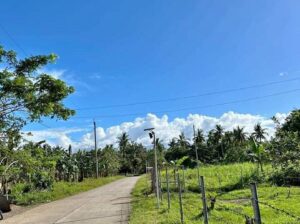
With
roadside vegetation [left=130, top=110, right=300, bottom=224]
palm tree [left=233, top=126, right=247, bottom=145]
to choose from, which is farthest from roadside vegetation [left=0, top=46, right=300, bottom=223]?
palm tree [left=233, top=126, right=247, bottom=145]

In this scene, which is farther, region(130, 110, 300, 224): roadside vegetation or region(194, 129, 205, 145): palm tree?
region(194, 129, 205, 145): palm tree

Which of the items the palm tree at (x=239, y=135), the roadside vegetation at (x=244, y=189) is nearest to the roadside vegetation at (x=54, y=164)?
the roadside vegetation at (x=244, y=189)

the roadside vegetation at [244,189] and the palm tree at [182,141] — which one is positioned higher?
the palm tree at [182,141]

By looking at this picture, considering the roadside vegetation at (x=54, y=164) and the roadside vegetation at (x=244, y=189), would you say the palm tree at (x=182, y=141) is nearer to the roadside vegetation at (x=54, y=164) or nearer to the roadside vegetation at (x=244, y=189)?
the roadside vegetation at (x=244, y=189)

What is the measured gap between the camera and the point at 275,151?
2436 centimetres

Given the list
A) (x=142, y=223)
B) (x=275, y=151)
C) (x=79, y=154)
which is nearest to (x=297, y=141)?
(x=275, y=151)

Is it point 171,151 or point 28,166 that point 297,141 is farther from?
point 171,151

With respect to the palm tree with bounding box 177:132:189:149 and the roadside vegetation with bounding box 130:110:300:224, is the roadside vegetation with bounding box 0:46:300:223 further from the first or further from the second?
the palm tree with bounding box 177:132:189:149

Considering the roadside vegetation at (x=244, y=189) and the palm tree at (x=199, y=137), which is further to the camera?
the palm tree at (x=199, y=137)

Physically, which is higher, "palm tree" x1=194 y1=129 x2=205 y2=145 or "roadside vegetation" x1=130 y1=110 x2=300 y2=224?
"palm tree" x1=194 y1=129 x2=205 y2=145

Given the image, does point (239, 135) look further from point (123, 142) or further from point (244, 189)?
point (244, 189)

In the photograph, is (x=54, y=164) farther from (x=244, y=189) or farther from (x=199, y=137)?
(x=199, y=137)

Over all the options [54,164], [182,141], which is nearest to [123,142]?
[182,141]

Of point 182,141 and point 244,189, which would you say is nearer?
point 244,189
